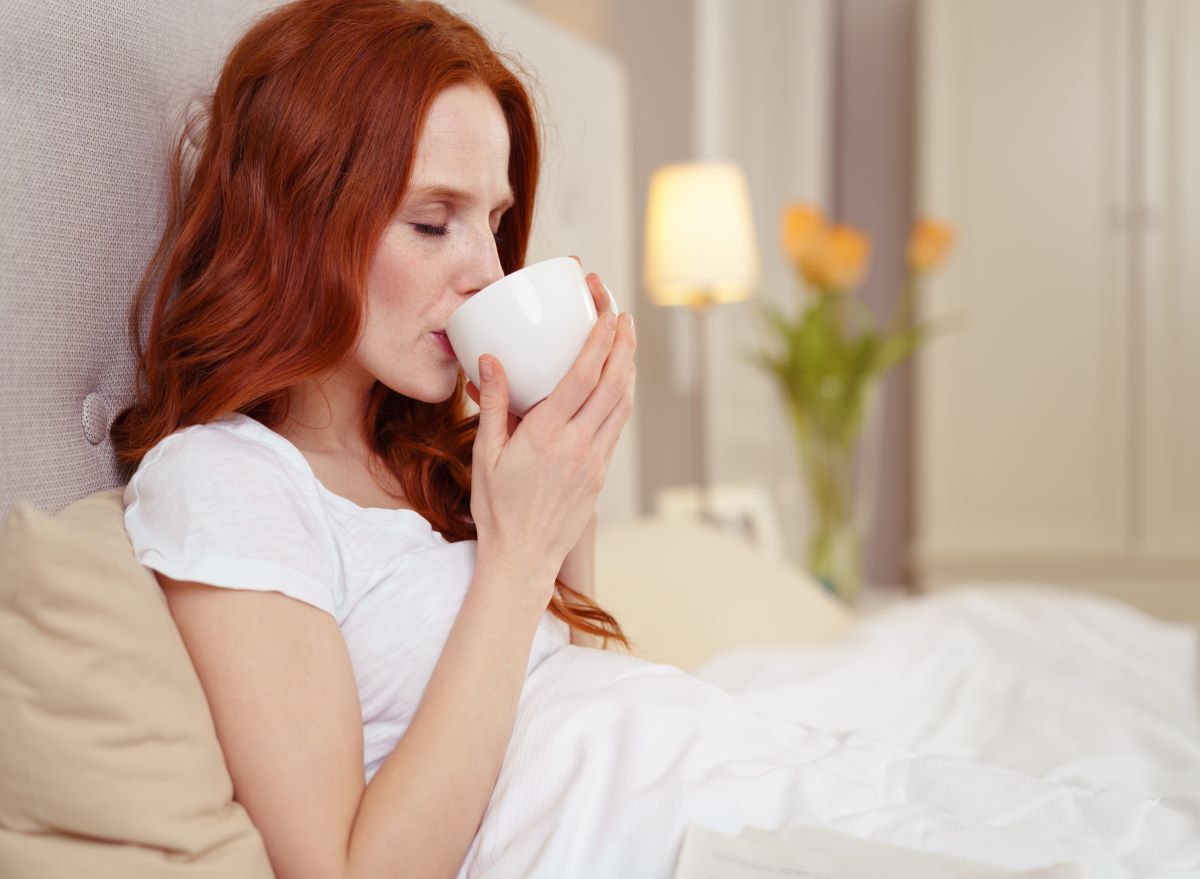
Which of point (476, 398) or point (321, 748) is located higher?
point (476, 398)

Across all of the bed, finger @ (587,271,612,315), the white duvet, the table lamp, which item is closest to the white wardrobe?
the table lamp

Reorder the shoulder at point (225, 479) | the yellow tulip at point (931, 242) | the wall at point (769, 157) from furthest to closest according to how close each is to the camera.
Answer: the yellow tulip at point (931, 242) → the wall at point (769, 157) → the shoulder at point (225, 479)

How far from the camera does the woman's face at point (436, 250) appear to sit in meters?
0.85

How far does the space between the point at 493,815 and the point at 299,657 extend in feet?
0.61

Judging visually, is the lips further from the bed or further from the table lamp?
the table lamp

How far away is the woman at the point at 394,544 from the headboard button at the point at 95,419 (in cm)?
3

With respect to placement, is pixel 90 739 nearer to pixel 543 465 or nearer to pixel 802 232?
pixel 543 465

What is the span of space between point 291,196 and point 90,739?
0.41 m

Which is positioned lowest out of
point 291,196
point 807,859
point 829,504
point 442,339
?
point 829,504

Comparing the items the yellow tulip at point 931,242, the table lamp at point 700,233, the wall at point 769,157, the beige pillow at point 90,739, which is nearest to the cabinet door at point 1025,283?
the wall at point 769,157

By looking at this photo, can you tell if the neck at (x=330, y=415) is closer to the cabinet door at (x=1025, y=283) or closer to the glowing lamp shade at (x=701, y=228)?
the glowing lamp shade at (x=701, y=228)

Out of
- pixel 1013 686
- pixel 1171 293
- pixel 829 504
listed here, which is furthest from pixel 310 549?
pixel 1171 293

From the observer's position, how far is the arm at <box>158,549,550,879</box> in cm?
70

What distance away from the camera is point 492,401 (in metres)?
0.83
